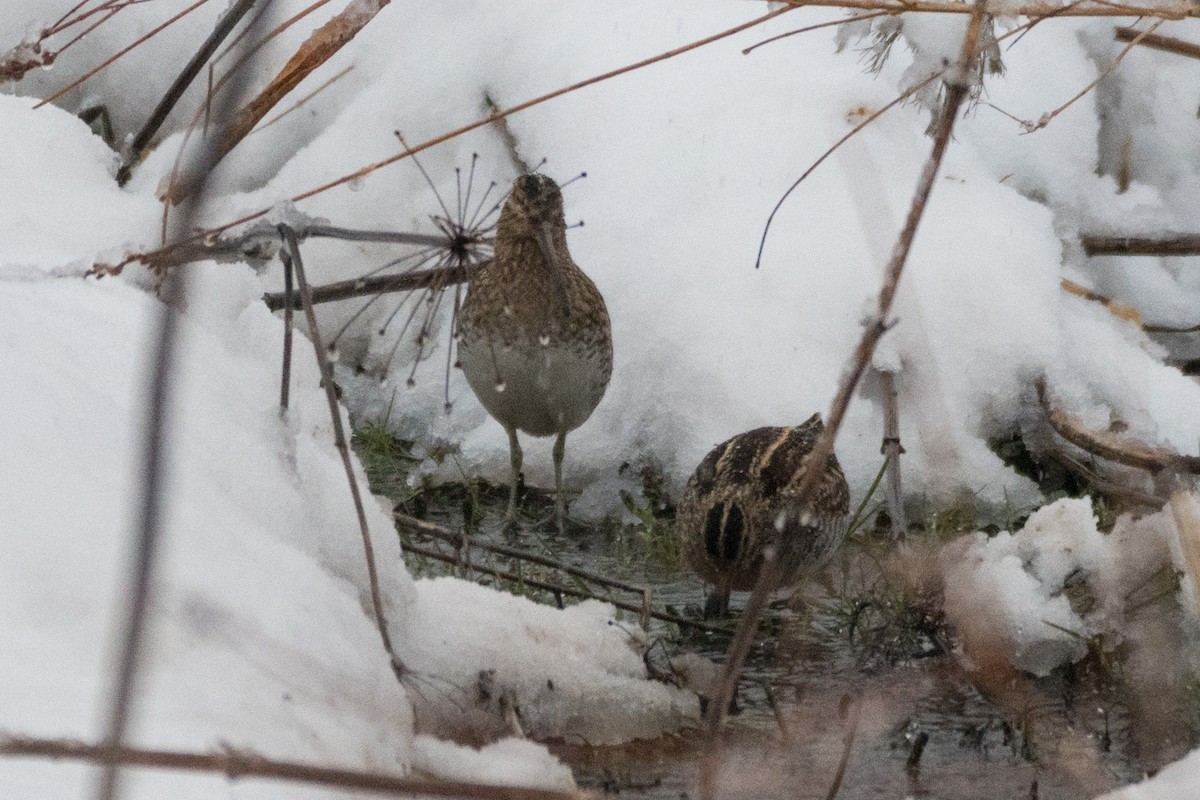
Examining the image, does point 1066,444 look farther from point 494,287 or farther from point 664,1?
point 664,1

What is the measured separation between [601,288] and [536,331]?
0.60m

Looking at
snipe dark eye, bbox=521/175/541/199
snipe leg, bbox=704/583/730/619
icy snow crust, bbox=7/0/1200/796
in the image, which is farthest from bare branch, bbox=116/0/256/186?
snipe leg, bbox=704/583/730/619

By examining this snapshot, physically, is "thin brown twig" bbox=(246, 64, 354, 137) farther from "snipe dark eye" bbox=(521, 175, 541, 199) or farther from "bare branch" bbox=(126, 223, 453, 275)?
"bare branch" bbox=(126, 223, 453, 275)

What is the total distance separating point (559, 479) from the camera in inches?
196

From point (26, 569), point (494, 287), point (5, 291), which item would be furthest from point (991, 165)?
point (26, 569)

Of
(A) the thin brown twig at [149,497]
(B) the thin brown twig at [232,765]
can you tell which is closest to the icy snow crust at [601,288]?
(B) the thin brown twig at [232,765]

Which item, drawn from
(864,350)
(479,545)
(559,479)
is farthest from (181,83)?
(864,350)

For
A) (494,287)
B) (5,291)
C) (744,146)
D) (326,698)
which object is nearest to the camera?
(326,698)

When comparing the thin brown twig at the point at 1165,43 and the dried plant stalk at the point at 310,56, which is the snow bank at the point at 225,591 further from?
the thin brown twig at the point at 1165,43

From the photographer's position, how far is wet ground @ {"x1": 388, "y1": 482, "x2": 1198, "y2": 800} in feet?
9.55

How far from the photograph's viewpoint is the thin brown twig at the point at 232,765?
0.85m

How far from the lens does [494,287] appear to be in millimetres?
5277

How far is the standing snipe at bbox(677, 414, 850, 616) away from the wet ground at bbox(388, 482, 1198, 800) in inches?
5.1

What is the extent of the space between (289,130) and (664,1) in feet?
5.50
